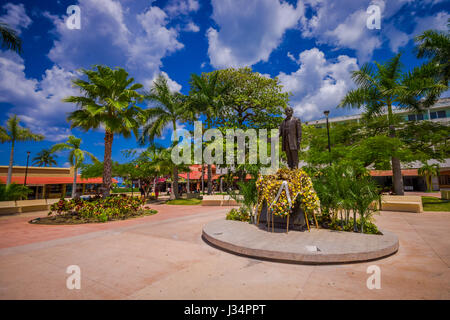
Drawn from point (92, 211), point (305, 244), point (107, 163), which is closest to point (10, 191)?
point (107, 163)

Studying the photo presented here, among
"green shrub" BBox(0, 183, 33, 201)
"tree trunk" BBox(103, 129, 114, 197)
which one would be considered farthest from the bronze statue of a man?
"green shrub" BBox(0, 183, 33, 201)

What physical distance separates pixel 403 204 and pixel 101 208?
1657cm

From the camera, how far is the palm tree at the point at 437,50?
48.4ft

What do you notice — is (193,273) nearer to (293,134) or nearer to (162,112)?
(293,134)

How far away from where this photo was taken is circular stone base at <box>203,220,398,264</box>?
4410 mm

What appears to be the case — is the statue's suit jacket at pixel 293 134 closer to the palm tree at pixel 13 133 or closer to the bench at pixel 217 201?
the bench at pixel 217 201

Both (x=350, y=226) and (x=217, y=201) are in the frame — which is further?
(x=217, y=201)

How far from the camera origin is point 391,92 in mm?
15031

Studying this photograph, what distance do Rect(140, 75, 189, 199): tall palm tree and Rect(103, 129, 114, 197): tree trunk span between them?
329 inches

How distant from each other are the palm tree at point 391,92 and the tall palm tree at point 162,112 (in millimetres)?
15131

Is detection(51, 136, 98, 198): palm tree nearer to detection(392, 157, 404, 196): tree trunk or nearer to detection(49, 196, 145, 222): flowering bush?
detection(49, 196, 145, 222): flowering bush
